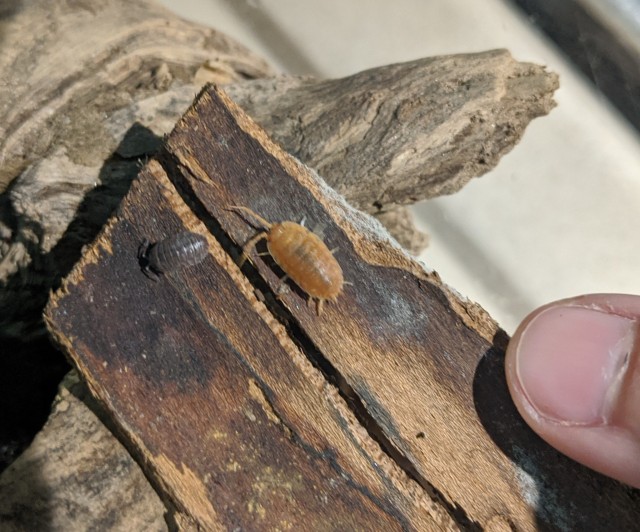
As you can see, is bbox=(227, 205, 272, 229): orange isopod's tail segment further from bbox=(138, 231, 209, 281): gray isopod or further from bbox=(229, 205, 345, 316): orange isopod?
bbox=(138, 231, 209, 281): gray isopod

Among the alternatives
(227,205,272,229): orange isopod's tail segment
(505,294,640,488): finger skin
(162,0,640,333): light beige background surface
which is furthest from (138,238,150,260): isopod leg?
(162,0,640,333): light beige background surface

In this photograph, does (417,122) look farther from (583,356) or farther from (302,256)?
(583,356)

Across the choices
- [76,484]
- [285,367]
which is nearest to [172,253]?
[285,367]

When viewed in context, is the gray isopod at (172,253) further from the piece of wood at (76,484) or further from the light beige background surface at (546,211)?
the light beige background surface at (546,211)

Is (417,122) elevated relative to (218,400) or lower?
elevated

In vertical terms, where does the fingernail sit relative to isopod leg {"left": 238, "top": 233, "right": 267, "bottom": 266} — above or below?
above

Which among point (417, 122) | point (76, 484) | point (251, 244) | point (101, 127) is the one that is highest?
point (417, 122)

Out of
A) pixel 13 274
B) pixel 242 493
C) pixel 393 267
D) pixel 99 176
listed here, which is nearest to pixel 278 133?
pixel 99 176
